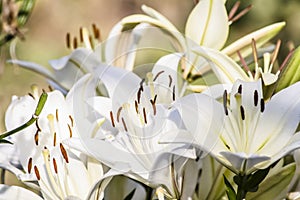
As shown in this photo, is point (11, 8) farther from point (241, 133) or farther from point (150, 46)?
point (241, 133)

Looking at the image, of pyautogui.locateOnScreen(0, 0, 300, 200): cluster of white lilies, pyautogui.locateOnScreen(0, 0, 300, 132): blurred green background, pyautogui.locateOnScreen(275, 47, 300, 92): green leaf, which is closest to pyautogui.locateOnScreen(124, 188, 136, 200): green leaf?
pyautogui.locateOnScreen(0, 0, 300, 200): cluster of white lilies

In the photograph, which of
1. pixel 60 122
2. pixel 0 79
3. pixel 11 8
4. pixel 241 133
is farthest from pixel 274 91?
pixel 0 79

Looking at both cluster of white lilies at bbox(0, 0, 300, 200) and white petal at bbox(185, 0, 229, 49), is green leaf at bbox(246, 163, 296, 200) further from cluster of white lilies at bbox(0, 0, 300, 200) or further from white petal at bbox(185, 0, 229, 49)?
white petal at bbox(185, 0, 229, 49)

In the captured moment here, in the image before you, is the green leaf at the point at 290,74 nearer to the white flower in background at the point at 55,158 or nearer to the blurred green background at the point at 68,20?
the white flower in background at the point at 55,158

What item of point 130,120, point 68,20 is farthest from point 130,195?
point 68,20

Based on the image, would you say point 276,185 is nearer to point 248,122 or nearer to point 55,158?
point 248,122

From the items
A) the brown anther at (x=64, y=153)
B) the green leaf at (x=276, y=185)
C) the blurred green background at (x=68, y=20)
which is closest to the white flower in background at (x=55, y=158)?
the brown anther at (x=64, y=153)
